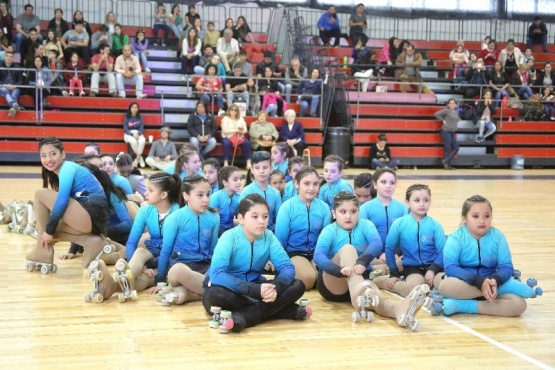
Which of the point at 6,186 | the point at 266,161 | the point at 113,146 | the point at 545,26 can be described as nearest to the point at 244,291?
the point at 266,161

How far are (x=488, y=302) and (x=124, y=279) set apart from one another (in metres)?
2.59

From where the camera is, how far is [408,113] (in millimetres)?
17516


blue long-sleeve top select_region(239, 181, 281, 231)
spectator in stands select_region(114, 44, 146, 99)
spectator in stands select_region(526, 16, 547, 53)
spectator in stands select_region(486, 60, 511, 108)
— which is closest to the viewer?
blue long-sleeve top select_region(239, 181, 281, 231)

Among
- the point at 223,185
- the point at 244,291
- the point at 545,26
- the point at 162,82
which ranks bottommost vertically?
Answer: the point at 244,291

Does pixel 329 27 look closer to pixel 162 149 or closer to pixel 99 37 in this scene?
pixel 99 37

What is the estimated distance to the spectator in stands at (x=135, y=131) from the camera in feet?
49.0

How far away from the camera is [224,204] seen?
705cm

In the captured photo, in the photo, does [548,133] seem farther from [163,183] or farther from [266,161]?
[163,183]

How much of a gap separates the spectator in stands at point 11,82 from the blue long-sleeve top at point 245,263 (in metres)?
10.9

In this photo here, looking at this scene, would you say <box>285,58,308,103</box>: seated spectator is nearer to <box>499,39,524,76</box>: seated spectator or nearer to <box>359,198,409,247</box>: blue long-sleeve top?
<box>499,39,524,76</box>: seated spectator

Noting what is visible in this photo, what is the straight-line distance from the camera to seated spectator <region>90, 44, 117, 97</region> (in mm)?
15602

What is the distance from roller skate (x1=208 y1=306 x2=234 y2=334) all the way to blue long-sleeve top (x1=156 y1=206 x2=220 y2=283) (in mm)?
947

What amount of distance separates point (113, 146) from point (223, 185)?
8.49 metres

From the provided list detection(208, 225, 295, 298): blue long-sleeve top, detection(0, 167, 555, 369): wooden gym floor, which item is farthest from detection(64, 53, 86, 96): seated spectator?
detection(208, 225, 295, 298): blue long-sleeve top
